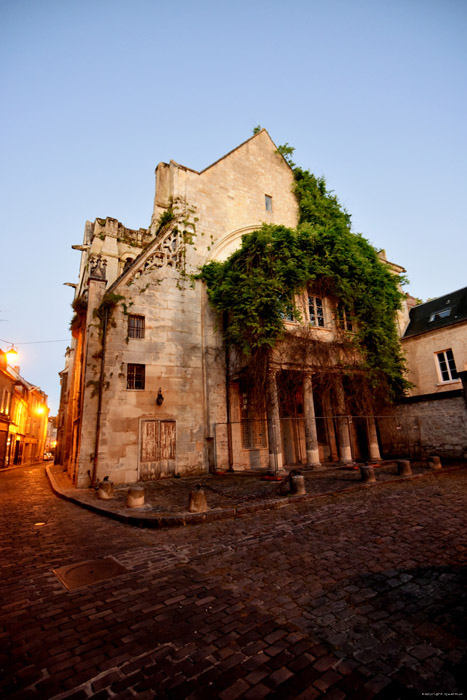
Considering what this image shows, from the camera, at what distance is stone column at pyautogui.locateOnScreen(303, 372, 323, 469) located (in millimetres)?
13414

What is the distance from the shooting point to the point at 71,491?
1112 centimetres

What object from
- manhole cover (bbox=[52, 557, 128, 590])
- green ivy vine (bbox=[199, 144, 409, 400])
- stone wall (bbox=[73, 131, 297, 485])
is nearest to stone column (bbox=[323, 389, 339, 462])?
green ivy vine (bbox=[199, 144, 409, 400])

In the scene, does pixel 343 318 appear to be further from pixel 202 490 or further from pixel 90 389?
pixel 90 389

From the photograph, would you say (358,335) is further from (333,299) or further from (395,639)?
(395,639)

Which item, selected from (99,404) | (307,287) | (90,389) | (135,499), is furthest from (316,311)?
(135,499)

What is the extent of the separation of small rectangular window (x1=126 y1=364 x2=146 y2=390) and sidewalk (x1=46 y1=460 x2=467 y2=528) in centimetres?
376

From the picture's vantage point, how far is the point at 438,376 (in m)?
18.0

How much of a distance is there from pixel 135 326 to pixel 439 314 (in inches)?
673

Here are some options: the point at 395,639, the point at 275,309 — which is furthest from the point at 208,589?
the point at 275,309

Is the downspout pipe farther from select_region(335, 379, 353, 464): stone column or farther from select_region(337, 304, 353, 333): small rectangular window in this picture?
select_region(337, 304, 353, 333): small rectangular window

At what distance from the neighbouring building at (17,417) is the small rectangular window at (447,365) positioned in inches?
1144

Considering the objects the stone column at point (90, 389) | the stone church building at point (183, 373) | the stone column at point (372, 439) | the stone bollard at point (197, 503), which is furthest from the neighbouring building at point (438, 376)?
the stone column at point (90, 389)

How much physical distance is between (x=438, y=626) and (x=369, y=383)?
1327 centimetres

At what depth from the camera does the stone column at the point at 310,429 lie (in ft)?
44.0
